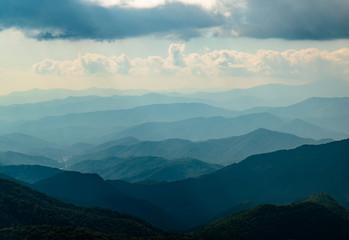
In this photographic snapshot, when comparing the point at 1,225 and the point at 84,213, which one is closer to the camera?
the point at 1,225

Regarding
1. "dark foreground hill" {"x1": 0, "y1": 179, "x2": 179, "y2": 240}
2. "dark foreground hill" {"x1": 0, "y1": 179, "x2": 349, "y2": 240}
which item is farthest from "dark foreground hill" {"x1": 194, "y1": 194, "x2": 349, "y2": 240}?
"dark foreground hill" {"x1": 0, "y1": 179, "x2": 179, "y2": 240}

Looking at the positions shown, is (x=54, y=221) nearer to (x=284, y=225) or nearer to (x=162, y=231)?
(x=162, y=231)

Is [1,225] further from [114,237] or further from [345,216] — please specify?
[345,216]

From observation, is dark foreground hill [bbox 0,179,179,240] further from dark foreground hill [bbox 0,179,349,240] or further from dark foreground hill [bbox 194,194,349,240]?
dark foreground hill [bbox 194,194,349,240]

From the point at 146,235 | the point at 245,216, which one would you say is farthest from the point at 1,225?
the point at 245,216

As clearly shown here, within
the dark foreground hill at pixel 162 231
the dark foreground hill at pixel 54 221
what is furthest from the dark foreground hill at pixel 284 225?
the dark foreground hill at pixel 54 221

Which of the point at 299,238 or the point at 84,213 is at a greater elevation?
the point at 84,213

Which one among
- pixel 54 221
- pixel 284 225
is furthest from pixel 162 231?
pixel 284 225

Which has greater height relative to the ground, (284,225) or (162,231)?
(162,231)
